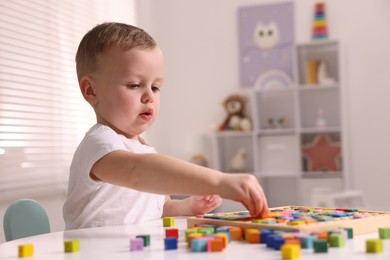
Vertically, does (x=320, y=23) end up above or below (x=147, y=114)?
above

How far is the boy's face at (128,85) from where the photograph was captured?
1.13 meters

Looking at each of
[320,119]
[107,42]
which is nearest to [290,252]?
[107,42]

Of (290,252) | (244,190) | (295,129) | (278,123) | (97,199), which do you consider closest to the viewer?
(290,252)

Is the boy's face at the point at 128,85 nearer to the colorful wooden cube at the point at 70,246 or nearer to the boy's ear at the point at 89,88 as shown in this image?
the boy's ear at the point at 89,88

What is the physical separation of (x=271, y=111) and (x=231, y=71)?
50 centimetres

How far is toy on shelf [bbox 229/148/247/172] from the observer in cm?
473

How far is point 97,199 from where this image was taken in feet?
3.65

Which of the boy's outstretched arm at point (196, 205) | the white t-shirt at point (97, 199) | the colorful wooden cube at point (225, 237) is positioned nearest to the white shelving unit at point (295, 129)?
the boy's outstretched arm at point (196, 205)

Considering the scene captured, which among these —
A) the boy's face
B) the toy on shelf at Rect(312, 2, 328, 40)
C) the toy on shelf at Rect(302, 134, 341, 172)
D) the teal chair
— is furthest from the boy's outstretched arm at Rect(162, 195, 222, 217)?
the toy on shelf at Rect(312, 2, 328, 40)

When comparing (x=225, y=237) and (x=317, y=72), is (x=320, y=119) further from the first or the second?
(x=225, y=237)

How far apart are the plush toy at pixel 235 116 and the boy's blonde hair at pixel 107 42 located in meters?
3.54

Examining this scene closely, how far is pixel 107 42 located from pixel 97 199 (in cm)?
32

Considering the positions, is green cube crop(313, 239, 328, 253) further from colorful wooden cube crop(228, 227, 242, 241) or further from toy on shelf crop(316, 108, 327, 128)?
toy on shelf crop(316, 108, 327, 128)

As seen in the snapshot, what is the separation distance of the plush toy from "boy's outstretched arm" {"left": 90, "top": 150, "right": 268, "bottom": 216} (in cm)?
378
